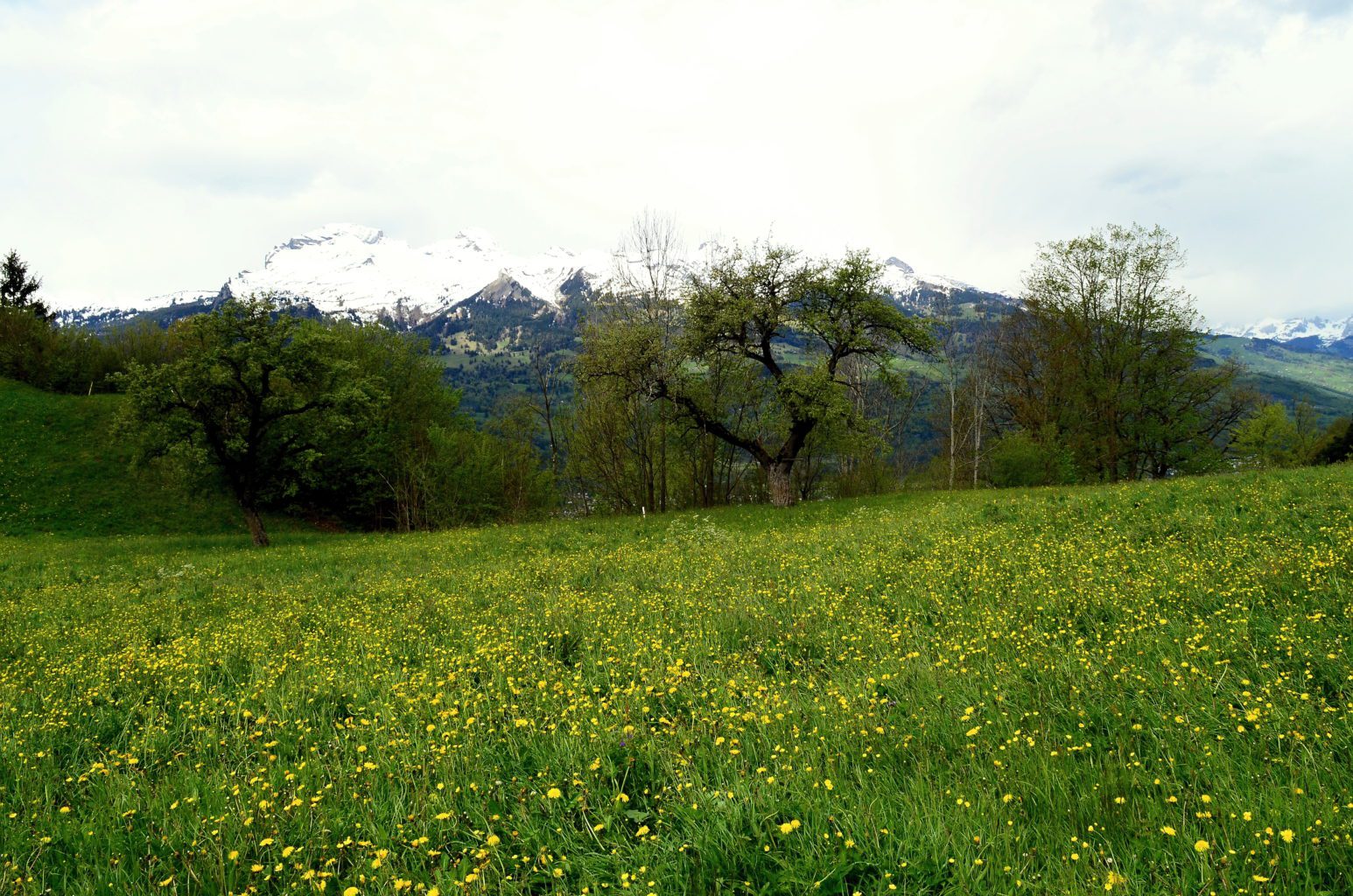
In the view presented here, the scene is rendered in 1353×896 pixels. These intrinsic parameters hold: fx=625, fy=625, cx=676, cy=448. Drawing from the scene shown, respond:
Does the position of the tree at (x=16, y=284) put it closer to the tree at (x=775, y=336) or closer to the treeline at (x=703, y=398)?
the treeline at (x=703, y=398)

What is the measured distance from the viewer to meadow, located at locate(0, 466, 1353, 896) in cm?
364

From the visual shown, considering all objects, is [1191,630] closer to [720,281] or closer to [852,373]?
[720,281]

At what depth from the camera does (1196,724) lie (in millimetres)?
4668

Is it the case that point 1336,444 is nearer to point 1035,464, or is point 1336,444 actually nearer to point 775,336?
point 1035,464

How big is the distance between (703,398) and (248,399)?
22524 millimetres

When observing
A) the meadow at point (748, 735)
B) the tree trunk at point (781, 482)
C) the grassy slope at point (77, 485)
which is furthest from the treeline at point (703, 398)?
the meadow at point (748, 735)

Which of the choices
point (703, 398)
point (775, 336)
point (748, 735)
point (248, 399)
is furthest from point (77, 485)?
point (748, 735)

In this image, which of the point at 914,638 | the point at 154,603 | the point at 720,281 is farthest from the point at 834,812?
the point at 720,281

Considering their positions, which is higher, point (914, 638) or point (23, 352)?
point (23, 352)

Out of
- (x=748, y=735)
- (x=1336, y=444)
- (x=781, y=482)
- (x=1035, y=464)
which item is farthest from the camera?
(x=1336, y=444)

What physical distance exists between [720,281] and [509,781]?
28.2m

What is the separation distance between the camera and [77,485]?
4138 cm

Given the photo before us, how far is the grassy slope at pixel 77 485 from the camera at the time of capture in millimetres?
38250

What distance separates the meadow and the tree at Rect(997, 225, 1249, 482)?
36064mm
